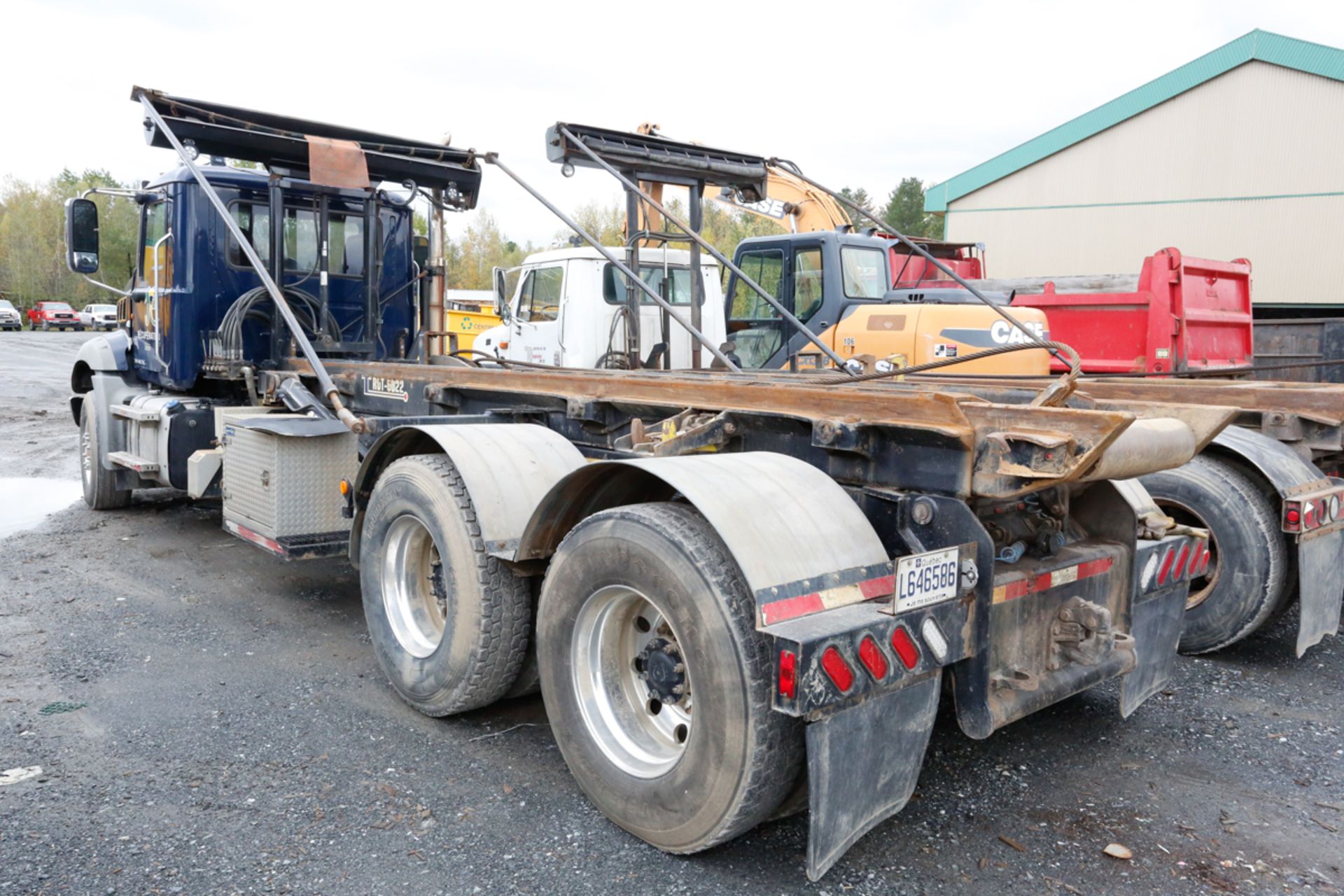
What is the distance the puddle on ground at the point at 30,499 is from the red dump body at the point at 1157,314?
8.68 metres

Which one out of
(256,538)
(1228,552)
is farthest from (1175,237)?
(256,538)

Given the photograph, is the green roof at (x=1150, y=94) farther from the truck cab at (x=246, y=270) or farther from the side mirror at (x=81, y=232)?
the side mirror at (x=81, y=232)

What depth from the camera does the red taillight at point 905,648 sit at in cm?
288

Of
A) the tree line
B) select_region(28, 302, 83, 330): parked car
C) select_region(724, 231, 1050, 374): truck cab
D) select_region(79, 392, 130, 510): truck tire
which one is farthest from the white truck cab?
select_region(28, 302, 83, 330): parked car

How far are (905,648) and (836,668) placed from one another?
0.30 metres

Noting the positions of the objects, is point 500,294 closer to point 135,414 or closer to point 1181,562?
point 135,414

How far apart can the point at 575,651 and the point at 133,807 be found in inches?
63.2

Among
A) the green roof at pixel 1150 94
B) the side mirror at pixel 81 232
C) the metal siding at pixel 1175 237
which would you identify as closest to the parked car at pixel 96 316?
the green roof at pixel 1150 94

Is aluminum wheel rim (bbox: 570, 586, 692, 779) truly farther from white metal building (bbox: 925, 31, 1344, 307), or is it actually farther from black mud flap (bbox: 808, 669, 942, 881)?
white metal building (bbox: 925, 31, 1344, 307)

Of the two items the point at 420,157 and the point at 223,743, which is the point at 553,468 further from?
the point at 420,157

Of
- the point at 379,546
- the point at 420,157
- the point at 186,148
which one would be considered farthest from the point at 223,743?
the point at 420,157

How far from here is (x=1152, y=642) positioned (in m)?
3.93

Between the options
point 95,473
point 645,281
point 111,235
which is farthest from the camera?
point 111,235

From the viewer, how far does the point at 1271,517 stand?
5.05 meters
